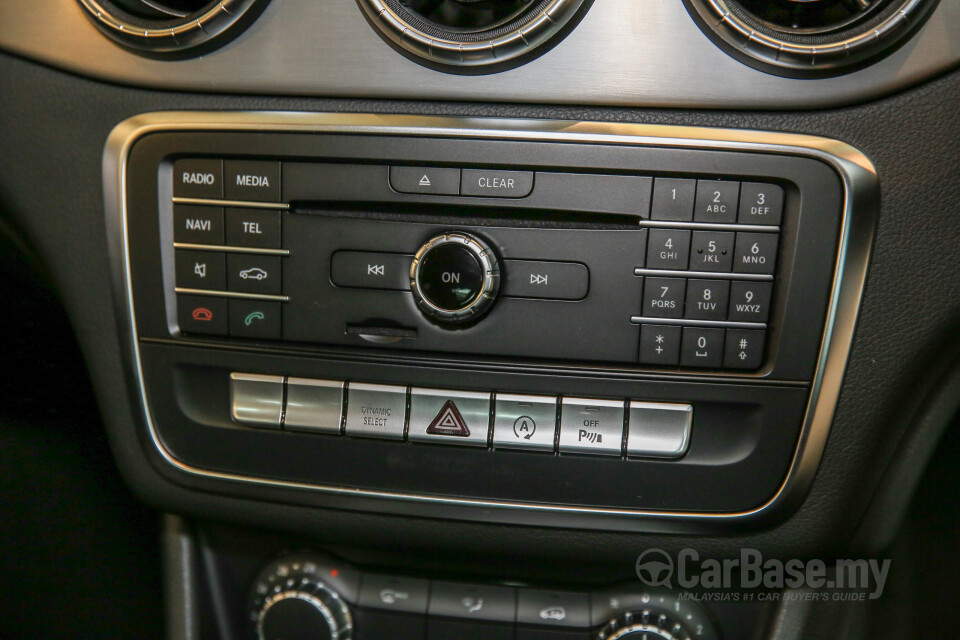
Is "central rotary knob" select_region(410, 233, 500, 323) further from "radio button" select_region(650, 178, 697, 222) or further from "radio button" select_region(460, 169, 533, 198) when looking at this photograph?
"radio button" select_region(650, 178, 697, 222)

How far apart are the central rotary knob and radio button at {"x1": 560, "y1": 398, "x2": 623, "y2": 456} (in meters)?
0.13

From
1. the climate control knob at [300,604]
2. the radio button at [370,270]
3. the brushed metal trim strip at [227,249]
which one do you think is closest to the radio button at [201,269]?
the brushed metal trim strip at [227,249]

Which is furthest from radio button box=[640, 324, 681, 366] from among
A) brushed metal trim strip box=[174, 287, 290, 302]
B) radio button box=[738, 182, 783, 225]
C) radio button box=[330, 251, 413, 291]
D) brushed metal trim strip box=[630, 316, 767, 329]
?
brushed metal trim strip box=[174, 287, 290, 302]

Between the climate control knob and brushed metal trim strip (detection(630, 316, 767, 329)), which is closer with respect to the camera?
brushed metal trim strip (detection(630, 316, 767, 329))

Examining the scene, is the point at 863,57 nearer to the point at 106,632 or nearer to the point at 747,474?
the point at 747,474

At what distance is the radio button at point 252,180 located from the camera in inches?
24.7

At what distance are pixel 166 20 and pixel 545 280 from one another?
41 centimetres

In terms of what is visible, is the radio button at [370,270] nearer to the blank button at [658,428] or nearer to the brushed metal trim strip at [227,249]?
the brushed metal trim strip at [227,249]

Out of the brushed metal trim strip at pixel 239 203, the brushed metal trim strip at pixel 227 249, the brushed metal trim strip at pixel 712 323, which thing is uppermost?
the brushed metal trim strip at pixel 239 203

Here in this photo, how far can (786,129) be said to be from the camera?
0.58 metres

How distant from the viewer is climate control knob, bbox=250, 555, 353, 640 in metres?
0.75

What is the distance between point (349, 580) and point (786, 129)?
627 mm

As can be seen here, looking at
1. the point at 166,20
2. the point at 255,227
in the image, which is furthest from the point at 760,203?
the point at 166,20

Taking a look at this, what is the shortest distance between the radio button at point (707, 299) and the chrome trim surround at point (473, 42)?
24cm
